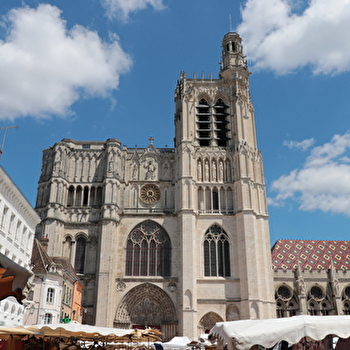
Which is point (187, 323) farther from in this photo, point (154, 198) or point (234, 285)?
point (154, 198)

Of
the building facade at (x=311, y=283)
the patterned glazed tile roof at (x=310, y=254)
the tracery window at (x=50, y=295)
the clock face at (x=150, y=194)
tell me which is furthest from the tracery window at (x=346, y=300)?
the tracery window at (x=50, y=295)

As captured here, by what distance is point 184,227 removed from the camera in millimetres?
36281

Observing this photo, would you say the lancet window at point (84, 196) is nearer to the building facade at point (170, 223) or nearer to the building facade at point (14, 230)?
the building facade at point (170, 223)

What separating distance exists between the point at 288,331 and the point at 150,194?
102 feet

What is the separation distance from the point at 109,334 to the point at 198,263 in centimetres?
2490

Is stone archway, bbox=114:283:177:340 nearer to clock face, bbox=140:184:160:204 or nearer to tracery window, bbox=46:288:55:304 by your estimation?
clock face, bbox=140:184:160:204

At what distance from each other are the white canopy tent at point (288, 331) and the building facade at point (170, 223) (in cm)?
2581

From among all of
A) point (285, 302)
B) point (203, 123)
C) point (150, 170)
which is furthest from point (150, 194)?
point (285, 302)

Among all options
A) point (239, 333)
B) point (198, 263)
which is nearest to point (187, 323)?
point (198, 263)

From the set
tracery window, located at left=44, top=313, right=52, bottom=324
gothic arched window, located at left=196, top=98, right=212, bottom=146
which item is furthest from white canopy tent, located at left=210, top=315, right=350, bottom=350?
gothic arched window, located at left=196, top=98, right=212, bottom=146

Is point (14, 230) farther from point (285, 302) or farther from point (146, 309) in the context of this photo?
point (285, 302)

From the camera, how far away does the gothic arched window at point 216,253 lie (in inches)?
1425

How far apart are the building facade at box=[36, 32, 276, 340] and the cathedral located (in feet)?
0.31

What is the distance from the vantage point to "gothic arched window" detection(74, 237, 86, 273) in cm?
3622
